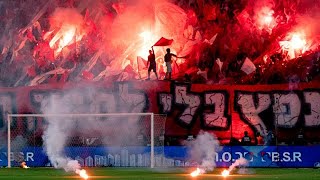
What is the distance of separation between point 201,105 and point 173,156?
452cm

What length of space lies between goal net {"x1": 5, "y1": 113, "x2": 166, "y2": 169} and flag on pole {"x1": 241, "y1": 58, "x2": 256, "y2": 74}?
14.4 feet

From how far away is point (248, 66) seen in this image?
41219 mm

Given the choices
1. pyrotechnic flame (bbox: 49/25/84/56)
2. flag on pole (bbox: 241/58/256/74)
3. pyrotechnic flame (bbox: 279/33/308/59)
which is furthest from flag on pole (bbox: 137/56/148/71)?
pyrotechnic flame (bbox: 279/33/308/59)

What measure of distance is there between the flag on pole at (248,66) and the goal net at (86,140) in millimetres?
4390

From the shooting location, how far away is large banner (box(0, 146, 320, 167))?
3550 centimetres

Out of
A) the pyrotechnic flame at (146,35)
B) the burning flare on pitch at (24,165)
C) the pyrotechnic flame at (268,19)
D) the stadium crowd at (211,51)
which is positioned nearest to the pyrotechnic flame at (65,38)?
the stadium crowd at (211,51)

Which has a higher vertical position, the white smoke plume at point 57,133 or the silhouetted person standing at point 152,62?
the silhouetted person standing at point 152,62

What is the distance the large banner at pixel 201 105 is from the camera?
128ft

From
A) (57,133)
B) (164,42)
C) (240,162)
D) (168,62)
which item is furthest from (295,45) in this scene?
(57,133)

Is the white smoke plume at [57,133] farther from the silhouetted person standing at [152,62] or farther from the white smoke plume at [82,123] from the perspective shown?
the silhouetted person standing at [152,62]

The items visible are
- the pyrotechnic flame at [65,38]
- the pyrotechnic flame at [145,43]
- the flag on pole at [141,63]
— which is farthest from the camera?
the pyrotechnic flame at [65,38]

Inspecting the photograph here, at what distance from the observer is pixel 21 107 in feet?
137

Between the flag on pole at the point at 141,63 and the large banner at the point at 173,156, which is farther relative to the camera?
the flag on pole at the point at 141,63

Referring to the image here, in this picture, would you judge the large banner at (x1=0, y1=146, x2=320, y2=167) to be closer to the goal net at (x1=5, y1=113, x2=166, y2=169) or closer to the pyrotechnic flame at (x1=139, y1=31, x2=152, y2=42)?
the goal net at (x1=5, y1=113, x2=166, y2=169)
